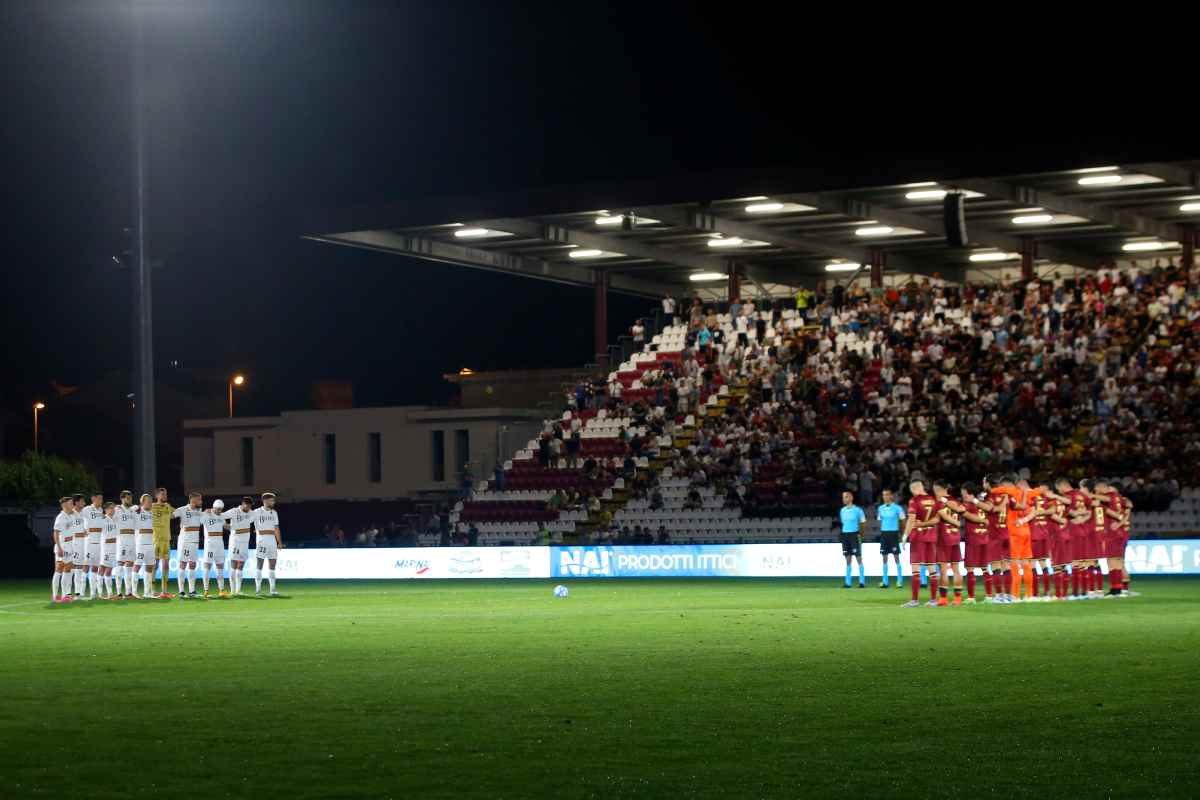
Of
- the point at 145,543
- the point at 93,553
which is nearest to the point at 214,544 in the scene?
the point at 145,543

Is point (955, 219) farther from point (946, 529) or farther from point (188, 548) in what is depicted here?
point (188, 548)

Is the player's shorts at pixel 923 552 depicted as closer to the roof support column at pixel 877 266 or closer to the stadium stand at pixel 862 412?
the stadium stand at pixel 862 412

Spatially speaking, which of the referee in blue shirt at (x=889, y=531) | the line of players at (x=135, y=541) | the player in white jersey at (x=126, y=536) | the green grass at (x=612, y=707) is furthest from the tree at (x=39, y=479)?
the green grass at (x=612, y=707)

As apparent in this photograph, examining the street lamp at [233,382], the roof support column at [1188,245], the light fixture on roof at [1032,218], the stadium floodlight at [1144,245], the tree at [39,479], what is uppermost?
the light fixture on roof at [1032,218]

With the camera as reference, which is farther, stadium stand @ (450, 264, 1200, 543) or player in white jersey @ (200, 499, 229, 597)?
stadium stand @ (450, 264, 1200, 543)

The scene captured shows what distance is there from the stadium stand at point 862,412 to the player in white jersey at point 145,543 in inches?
586

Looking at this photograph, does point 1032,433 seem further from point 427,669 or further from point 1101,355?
point 427,669

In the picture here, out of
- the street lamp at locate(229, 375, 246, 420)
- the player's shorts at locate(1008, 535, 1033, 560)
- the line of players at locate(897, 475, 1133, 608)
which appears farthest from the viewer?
the street lamp at locate(229, 375, 246, 420)

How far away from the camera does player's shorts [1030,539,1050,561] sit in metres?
27.5

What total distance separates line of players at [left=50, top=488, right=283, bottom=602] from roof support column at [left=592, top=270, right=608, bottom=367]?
2374 cm

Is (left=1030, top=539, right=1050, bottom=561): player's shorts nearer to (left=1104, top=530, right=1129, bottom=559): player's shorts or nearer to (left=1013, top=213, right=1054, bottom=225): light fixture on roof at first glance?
(left=1104, top=530, right=1129, bottom=559): player's shorts

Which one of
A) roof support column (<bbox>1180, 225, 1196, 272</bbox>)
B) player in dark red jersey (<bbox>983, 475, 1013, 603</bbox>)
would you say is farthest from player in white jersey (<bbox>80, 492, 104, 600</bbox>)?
roof support column (<bbox>1180, 225, 1196, 272</bbox>)

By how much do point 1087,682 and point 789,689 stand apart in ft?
8.11

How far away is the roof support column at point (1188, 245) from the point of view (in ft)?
A: 166
